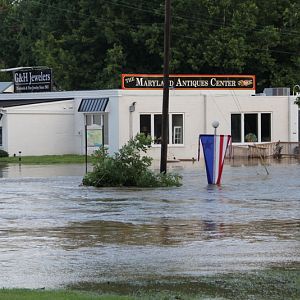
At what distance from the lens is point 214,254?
1357 cm

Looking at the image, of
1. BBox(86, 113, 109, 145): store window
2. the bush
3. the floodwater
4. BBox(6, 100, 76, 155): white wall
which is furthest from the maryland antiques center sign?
the floodwater

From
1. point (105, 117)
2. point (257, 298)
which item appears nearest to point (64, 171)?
point (105, 117)

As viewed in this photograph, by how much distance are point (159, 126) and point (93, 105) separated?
13.0 feet

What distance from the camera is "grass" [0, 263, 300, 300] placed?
982cm

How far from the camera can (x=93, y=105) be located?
1954 inches

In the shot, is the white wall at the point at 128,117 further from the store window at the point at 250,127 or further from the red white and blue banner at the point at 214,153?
the red white and blue banner at the point at 214,153

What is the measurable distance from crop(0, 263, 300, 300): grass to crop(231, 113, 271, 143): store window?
129 ft

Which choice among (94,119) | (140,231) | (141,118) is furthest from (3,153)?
(140,231)

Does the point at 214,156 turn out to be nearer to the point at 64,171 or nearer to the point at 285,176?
the point at 285,176

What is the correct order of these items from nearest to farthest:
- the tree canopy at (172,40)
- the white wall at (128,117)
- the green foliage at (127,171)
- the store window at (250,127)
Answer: the green foliage at (127,171), the white wall at (128,117), the store window at (250,127), the tree canopy at (172,40)

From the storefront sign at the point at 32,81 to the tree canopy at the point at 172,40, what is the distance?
9.36 metres

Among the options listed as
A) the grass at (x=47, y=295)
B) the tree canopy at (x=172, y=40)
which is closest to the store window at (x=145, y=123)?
the tree canopy at (x=172, y=40)

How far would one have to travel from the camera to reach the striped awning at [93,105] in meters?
48.6

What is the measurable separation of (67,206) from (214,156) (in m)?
8.26
